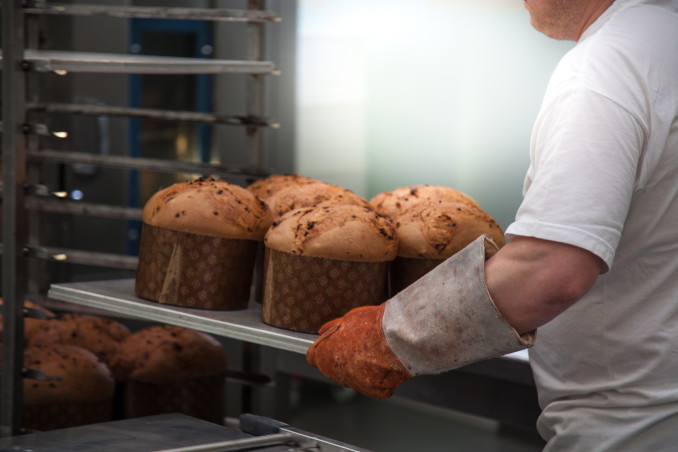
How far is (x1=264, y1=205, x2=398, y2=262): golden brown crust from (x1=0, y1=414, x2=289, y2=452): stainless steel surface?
1.27 ft

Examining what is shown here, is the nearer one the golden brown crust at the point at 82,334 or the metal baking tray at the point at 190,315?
the metal baking tray at the point at 190,315

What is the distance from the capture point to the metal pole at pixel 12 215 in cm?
200

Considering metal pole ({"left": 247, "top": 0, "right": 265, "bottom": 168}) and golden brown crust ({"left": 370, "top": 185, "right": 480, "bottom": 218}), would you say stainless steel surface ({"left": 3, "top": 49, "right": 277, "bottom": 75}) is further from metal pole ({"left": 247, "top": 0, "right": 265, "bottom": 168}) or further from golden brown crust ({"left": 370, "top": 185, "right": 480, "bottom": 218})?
golden brown crust ({"left": 370, "top": 185, "right": 480, "bottom": 218})

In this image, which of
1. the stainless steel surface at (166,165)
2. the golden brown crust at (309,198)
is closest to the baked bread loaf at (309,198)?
the golden brown crust at (309,198)

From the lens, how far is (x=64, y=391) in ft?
7.20

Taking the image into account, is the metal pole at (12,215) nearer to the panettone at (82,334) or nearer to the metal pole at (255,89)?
the panettone at (82,334)

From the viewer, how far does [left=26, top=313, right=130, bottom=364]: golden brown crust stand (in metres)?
2.37

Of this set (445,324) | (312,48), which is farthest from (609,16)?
(312,48)

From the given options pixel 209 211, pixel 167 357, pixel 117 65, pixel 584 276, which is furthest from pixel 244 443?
→ pixel 117 65

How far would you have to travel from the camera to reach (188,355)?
7.54 ft

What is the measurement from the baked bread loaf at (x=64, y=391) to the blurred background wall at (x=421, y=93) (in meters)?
1.39

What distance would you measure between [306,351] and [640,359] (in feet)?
1.94

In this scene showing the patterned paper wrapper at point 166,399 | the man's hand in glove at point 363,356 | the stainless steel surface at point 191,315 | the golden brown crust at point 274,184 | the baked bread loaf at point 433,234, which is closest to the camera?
the man's hand in glove at point 363,356

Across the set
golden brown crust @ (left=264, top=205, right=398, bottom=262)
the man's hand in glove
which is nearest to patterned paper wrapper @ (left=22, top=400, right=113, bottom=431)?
golden brown crust @ (left=264, top=205, right=398, bottom=262)
